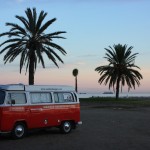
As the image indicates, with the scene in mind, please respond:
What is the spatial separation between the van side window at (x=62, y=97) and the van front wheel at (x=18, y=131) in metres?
2.49

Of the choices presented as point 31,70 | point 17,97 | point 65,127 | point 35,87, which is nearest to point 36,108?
point 35,87

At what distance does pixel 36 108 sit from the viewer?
18016 millimetres

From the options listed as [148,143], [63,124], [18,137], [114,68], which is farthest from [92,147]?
[114,68]

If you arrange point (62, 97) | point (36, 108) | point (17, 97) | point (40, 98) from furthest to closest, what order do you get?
point (62, 97)
point (40, 98)
point (36, 108)
point (17, 97)

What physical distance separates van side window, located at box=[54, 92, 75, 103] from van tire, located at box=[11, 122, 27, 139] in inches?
95.2

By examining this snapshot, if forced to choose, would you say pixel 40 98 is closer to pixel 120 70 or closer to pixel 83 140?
pixel 83 140

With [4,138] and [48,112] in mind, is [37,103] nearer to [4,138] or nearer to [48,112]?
[48,112]

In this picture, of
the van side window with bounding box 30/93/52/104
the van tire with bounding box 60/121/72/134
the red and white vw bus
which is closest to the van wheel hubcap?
the red and white vw bus

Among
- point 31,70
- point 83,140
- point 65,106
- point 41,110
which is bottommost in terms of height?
point 83,140

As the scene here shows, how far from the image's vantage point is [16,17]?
153 ft

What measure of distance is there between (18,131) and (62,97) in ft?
11.3

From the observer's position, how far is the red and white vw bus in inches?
660

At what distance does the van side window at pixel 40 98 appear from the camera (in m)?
18.1

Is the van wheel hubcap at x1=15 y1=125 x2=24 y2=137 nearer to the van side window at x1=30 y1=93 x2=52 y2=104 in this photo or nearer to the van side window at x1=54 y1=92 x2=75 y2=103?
the van side window at x1=30 y1=93 x2=52 y2=104
